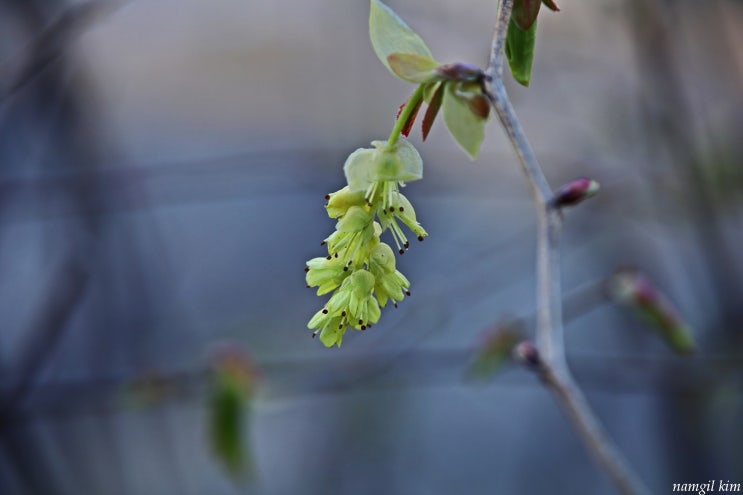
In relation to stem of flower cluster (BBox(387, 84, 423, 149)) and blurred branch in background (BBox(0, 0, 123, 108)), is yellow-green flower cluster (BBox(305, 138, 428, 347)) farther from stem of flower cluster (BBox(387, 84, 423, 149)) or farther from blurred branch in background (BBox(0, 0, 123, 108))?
blurred branch in background (BBox(0, 0, 123, 108))

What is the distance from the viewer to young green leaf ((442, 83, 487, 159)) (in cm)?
54

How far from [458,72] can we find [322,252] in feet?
8.08

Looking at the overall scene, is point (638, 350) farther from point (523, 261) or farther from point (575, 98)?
point (575, 98)

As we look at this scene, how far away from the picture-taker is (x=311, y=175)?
210 cm

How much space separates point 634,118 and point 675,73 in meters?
0.39

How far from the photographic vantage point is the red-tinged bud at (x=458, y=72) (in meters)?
0.54

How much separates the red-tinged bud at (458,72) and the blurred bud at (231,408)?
100 cm

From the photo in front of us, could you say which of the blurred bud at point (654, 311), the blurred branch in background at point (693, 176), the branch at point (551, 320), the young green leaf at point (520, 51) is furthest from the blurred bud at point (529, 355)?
the blurred branch in background at point (693, 176)

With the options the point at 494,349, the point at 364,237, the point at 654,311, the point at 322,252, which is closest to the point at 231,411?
the point at 494,349

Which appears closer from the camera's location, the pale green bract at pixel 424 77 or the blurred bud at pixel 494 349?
the pale green bract at pixel 424 77

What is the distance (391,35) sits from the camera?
565mm

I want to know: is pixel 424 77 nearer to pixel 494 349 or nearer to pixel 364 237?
pixel 364 237

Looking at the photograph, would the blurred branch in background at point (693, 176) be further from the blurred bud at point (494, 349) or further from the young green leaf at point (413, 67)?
the young green leaf at point (413, 67)

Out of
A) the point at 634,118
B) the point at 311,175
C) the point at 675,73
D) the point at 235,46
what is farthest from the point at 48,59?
the point at 235,46
